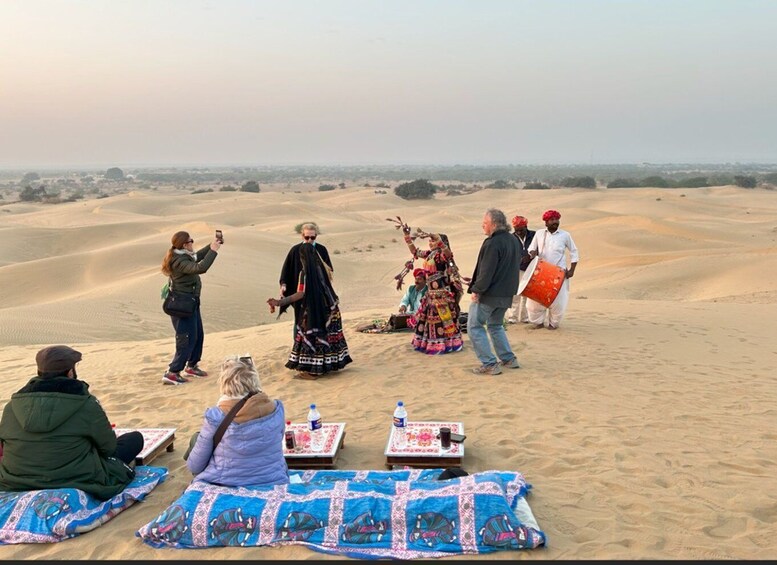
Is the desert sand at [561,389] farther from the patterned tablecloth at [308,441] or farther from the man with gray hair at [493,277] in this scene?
the man with gray hair at [493,277]

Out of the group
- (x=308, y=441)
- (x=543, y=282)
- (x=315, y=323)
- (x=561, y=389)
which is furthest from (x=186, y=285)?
(x=543, y=282)

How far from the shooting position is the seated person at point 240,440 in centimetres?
446

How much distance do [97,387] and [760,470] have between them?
814 centimetres

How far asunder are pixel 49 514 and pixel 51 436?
0.55 m

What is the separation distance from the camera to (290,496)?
4.35 metres

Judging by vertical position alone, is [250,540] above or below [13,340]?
above

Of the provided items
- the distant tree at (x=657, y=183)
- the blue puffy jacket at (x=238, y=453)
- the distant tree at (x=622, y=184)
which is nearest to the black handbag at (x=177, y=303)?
the blue puffy jacket at (x=238, y=453)

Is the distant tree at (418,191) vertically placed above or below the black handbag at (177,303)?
above

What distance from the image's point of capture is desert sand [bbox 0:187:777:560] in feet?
14.2

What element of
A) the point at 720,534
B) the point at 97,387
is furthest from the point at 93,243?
the point at 720,534

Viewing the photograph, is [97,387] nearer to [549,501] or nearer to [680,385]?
[549,501]

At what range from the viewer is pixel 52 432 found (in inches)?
173

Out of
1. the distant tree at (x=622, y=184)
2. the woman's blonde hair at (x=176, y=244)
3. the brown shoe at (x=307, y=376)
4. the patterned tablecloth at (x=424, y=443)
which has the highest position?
the distant tree at (x=622, y=184)

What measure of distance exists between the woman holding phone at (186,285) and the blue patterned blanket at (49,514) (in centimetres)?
365
